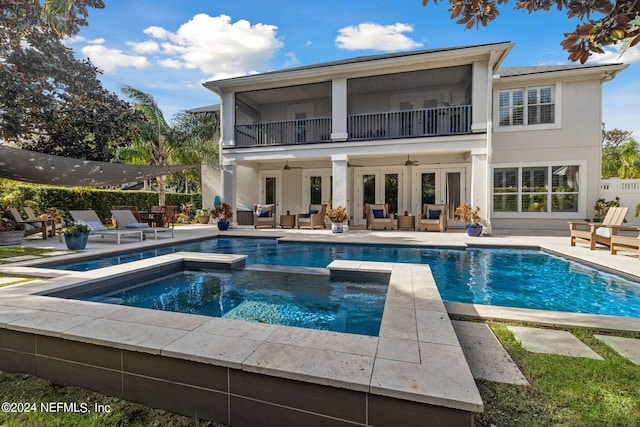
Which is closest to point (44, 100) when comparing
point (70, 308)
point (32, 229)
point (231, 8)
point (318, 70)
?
point (32, 229)

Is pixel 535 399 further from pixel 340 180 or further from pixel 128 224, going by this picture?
pixel 128 224

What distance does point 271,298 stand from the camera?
460cm

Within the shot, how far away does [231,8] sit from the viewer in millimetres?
11305

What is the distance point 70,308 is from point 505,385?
3655 mm

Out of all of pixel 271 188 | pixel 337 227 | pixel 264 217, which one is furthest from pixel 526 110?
pixel 271 188

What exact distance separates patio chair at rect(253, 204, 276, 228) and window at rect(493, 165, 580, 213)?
9.13 metres

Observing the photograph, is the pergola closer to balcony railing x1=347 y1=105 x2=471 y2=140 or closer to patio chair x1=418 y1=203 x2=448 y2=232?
balcony railing x1=347 y1=105 x2=471 y2=140

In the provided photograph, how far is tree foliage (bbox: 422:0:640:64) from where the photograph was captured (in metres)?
1.74

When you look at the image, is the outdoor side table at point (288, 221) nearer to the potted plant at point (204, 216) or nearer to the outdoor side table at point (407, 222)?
the outdoor side table at point (407, 222)

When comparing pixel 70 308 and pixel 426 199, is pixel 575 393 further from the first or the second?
pixel 426 199

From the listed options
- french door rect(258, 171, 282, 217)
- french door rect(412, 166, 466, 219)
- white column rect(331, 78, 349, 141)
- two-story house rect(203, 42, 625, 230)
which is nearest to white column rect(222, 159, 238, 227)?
two-story house rect(203, 42, 625, 230)

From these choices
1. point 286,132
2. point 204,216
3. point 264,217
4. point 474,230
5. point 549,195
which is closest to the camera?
point 474,230

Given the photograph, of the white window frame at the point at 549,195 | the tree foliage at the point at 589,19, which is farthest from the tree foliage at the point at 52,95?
the white window frame at the point at 549,195

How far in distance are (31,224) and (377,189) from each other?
40.7ft
